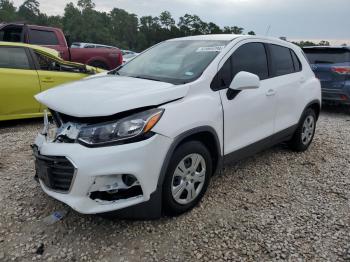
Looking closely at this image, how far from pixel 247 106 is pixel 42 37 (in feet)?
25.0

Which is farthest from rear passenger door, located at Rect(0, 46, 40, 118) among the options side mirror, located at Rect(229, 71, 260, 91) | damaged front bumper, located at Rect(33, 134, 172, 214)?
side mirror, located at Rect(229, 71, 260, 91)

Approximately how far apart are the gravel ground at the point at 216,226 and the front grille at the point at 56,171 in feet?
1.56

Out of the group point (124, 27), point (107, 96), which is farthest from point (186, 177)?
point (124, 27)

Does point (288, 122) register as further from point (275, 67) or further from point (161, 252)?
point (161, 252)

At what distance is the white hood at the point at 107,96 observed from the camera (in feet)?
9.18

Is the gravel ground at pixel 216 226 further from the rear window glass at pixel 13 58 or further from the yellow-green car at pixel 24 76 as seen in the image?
the rear window glass at pixel 13 58

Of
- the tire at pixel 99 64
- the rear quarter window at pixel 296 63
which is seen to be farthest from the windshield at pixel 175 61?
A: the tire at pixel 99 64

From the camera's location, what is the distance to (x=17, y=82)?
597 cm

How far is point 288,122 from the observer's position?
4762mm

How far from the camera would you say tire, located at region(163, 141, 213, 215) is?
10.1ft

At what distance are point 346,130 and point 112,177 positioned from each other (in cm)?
563

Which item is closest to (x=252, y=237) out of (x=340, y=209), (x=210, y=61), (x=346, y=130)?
(x=340, y=209)

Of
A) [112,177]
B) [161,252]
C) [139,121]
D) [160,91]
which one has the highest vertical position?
[160,91]

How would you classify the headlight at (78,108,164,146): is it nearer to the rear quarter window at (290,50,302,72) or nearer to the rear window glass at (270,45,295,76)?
the rear window glass at (270,45,295,76)
